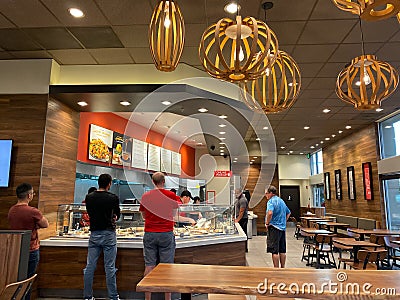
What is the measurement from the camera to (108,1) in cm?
338

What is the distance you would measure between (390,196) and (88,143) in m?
8.01

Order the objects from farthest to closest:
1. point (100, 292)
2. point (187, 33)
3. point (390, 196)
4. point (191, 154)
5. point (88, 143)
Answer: point (191, 154) < point (390, 196) < point (88, 143) < point (100, 292) < point (187, 33)

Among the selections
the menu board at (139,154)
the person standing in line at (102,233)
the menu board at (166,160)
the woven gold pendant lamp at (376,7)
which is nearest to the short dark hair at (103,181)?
the person standing in line at (102,233)

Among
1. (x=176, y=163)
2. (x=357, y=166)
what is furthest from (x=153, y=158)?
(x=357, y=166)

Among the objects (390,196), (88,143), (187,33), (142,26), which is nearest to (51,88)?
(88,143)

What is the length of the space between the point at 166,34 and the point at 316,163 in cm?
1523

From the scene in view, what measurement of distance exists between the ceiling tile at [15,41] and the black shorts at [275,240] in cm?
493

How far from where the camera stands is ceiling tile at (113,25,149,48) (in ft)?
12.8

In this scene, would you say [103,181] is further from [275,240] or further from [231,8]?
[275,240]

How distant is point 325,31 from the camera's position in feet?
13.1

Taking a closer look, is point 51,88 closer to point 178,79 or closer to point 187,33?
point 178,79

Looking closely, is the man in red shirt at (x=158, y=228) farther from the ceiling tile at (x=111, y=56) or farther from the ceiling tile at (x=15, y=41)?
the ceiling tile at (x=15, y=41)

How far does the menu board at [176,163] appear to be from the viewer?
9783 mm

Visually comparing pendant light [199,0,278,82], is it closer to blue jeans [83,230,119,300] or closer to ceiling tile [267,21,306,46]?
ceiling tile [267,21,306,46]
